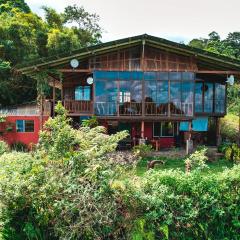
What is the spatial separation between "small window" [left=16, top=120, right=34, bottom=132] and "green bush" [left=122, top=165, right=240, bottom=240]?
17.0 m

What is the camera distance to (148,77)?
20828mm

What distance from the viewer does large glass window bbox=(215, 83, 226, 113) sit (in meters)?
23.9

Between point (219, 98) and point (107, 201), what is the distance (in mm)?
17365

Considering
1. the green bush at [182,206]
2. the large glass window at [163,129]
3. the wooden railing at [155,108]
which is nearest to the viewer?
the green bush at [182,206]

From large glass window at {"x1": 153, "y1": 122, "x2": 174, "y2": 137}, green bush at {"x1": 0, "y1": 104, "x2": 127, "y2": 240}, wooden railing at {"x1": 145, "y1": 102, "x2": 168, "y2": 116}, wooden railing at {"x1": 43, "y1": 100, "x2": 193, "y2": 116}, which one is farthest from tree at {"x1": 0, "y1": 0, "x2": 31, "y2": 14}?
green bush at {"x1": 0, "y1": 104, "x2": 127, "y2": 240}

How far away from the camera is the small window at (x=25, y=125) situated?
24.4 metres

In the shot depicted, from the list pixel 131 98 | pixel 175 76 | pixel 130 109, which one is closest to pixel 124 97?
pixel 131 98

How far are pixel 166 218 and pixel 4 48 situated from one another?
2602 centimetres

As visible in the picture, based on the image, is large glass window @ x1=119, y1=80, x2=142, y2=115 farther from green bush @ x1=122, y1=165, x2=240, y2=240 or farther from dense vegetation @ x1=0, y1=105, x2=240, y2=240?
green bush @ x1=122, y1=165, x2=240, y2=240

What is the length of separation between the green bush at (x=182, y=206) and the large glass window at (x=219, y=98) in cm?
1558

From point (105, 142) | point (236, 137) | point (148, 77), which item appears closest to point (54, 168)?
point (105, 142)

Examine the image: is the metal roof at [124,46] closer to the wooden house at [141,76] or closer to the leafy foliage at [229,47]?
Answer: the wooden house at [141,76]

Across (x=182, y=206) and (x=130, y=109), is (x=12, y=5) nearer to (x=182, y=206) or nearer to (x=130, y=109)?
(x=130, y=109)

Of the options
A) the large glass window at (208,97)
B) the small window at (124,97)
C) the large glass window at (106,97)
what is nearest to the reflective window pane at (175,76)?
the small window at (124,97)
